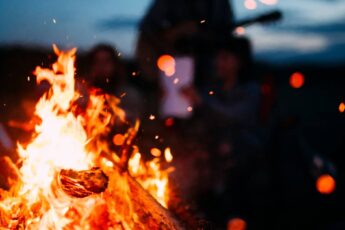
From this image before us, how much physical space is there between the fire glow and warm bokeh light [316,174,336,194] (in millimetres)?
2440

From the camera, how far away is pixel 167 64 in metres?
7.05

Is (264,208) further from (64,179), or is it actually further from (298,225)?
(64,179)

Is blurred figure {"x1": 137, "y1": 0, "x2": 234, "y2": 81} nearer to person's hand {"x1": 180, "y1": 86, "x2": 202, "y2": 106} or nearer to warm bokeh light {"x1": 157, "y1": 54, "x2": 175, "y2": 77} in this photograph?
warm bokeh light {"x1": 157, "y1": 54, "x2": 175, "y2": 77}

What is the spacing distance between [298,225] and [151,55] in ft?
10.2

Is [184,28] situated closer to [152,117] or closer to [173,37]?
[173,37]

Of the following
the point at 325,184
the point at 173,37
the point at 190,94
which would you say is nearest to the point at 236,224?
the point at 325,184

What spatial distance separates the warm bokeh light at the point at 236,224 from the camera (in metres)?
5.69

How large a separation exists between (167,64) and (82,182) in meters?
3.97

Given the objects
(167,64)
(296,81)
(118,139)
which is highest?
(296,81)

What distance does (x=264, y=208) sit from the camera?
6.30 metres

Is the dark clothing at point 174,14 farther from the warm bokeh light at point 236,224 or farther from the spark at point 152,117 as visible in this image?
the warm bokeh light at point 236,224

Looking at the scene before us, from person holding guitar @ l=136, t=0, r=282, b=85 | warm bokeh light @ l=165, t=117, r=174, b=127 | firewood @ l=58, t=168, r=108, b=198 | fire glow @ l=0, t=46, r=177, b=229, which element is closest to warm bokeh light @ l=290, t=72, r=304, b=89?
person holding guitar @ l=136, t=0, r=282, b=85

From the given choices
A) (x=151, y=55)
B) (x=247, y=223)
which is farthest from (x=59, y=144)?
(x=151, y=55)

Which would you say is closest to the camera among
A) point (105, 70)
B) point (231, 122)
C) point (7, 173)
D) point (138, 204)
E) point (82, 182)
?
point (82, 182)
